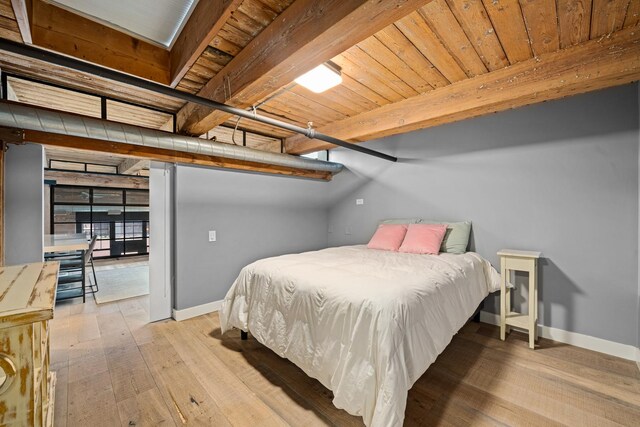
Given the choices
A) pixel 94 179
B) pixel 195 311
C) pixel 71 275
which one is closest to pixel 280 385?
pixel 195 311

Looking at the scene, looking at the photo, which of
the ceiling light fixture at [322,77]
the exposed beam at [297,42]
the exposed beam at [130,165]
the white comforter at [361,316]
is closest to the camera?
the exposed beam at [297,42]

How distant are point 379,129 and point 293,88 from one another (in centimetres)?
104

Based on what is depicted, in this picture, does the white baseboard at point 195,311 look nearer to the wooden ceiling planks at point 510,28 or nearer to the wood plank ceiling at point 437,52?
the wood plank ceiling at point 437,52

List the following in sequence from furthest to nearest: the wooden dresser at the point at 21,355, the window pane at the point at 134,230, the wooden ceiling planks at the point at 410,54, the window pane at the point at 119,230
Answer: the window pane at the point at 134,230 → the window pane at the point at 119,230 → the wooden ceiling planks at the point at 410,54 → the wooden dresser at the point at 21,355

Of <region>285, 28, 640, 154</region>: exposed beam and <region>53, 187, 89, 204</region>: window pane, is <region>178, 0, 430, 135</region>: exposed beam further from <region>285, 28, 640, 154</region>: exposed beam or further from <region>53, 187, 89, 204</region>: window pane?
<region>53, 187, 89, 204</region>: window pane

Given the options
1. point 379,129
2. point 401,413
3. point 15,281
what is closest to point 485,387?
point 401,413

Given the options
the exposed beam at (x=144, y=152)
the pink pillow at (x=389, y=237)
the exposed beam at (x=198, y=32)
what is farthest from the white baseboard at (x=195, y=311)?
the exposed beam at (x=198, y=32)

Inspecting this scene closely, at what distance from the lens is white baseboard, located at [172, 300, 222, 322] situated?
3.09 meters

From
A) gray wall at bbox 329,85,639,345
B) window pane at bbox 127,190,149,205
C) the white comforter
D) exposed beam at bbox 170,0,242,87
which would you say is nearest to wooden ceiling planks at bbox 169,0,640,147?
exposed beam at bbox 170,0,242,87

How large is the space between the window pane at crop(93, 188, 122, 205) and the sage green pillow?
870 centimetres

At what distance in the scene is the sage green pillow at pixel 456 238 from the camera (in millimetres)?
2959

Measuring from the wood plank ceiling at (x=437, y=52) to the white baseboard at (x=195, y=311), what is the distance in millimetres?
2114

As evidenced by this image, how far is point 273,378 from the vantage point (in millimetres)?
2012

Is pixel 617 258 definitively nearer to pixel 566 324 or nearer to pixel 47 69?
pixel 566 324
